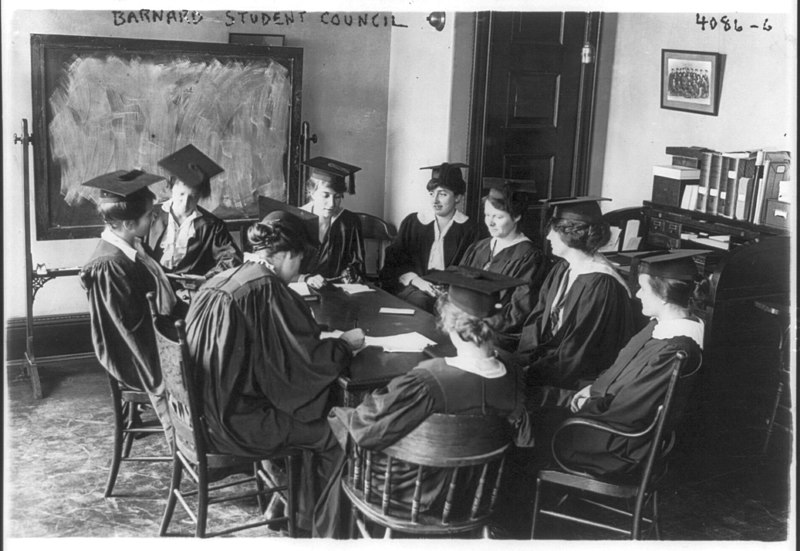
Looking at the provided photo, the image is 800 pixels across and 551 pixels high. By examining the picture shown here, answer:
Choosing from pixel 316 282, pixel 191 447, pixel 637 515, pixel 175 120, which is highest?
pixel 175 120

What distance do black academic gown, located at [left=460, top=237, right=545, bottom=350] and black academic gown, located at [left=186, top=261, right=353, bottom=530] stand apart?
1.25 meters

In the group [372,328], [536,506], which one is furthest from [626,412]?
[372,328]

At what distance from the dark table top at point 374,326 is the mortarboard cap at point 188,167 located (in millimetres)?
994

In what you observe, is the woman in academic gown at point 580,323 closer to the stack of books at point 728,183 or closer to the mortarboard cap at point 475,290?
the mortarboard cap at point 475,290

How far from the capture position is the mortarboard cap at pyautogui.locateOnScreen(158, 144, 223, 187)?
16.1 ft

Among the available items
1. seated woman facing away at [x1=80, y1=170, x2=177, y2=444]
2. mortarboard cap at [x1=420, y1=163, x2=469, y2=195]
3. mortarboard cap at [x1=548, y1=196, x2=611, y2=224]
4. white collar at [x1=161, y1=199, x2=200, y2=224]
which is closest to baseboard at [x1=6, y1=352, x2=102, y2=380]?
white collar at [x1=161, y1=199, x2=200, y2=224]

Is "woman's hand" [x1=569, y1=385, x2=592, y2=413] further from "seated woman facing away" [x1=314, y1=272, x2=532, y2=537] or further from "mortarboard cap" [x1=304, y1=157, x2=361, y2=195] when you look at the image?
"mortarboard cap" [x1=304, y1=157, x2=361, y2=195]

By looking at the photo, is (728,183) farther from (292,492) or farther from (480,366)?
(292,492)

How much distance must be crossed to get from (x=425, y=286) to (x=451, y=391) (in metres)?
2.41

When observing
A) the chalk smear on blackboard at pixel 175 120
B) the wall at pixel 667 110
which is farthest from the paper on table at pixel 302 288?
the wall at pixel 667 110

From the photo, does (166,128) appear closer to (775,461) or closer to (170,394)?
(170,394)

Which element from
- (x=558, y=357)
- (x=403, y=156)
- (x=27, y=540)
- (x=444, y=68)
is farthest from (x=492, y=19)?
(x=27, y=540)

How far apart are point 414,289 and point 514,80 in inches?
65.1

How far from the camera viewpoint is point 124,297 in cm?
373
